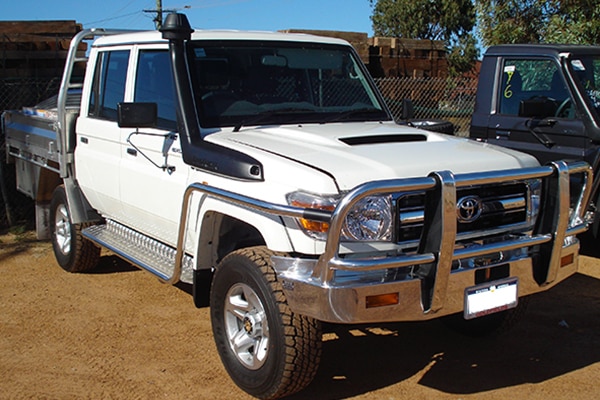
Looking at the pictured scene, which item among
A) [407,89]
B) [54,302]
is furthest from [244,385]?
[407,89]

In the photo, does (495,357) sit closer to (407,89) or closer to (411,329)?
(411,329)

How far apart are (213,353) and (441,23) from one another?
115ft

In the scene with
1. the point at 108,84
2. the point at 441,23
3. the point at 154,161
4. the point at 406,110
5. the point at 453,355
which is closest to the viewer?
the point at 453,355

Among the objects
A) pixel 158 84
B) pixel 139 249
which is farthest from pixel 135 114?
pixel 139 249

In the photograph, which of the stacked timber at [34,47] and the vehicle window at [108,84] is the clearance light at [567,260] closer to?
the vehicle window at [108,84]

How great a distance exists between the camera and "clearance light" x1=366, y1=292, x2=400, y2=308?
360 cm

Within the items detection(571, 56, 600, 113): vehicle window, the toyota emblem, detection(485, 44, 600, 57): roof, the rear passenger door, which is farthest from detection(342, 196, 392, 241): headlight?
detection(485, 44, 600, 57): roof

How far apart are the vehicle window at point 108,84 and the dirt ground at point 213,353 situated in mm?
1619

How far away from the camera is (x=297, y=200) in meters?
3.83

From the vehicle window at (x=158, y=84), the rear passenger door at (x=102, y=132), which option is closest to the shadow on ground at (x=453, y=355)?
the vehicle window at (x=158, y=84)

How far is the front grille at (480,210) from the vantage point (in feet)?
12.6

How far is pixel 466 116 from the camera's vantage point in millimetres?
11875

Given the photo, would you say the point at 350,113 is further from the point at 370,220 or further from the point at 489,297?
the point at 489,297

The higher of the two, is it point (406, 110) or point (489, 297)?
point (406, 110)
